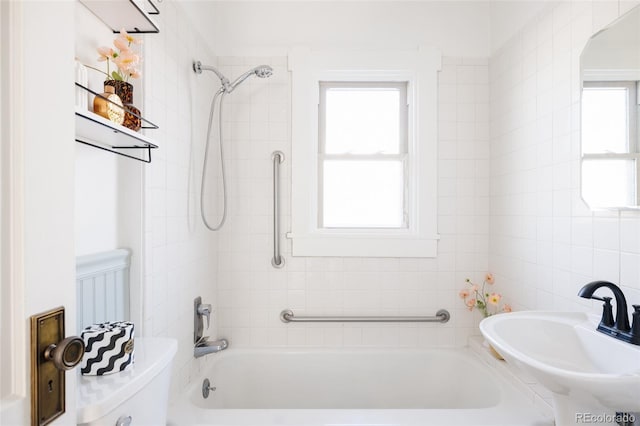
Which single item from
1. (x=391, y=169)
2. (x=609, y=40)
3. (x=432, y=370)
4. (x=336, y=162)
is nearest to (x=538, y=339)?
(x=432, y=370)

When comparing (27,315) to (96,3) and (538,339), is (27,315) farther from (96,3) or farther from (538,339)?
(538,339)

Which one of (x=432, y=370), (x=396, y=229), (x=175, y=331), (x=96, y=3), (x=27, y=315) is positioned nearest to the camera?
(x=27, y=315)

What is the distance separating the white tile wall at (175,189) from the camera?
1444 millimetres

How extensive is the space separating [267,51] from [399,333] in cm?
191

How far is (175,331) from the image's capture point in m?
1.65

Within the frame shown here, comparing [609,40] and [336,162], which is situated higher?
[609,40]

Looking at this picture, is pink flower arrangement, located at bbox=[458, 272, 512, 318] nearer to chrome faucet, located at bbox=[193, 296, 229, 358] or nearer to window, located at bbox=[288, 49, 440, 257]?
window, located at bbox=[288, 49, 440, 257]

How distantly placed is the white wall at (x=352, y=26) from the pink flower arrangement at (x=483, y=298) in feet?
4.58

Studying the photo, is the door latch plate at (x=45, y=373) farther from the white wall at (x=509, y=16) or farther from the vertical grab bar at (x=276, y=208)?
the white wall at (x=509, y=16)

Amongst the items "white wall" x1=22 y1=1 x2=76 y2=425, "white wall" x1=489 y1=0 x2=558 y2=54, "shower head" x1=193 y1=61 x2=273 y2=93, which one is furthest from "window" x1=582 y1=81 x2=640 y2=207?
"white wall" x1=22 y1=1 x2=76 y2=425

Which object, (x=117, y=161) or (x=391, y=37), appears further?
(x=391, y=37)

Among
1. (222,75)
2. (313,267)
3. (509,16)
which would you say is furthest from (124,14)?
(509,16)

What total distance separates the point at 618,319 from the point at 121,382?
4.77ft

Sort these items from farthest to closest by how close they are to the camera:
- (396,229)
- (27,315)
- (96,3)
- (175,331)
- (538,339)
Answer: (396,229) < (175,331) < (538,339) < (96,3) < (27,315)
